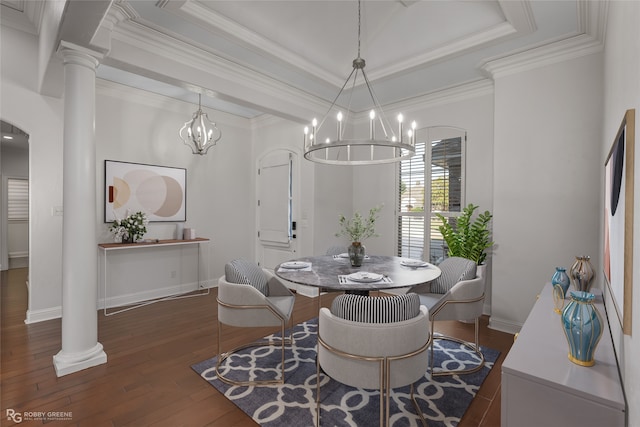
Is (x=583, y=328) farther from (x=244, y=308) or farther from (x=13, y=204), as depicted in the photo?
(x=13, y=204)

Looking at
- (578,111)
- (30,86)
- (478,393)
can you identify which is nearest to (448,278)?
(478,393)

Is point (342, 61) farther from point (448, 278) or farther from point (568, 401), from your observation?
→ point (568, 401)

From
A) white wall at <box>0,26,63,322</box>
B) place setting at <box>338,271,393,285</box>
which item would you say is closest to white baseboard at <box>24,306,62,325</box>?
white wall at <box>0,26,63,322</box>

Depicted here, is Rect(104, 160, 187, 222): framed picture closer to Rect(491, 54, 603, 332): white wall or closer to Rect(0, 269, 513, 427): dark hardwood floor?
Rect(0, 269, 513, 427): dark hardwood floor

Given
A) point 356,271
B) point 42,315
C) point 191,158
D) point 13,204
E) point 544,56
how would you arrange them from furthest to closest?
point 13,204 < point 191,158 < point 42,315 < point 544,56 < point 356,271

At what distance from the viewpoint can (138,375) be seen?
2.50 metres

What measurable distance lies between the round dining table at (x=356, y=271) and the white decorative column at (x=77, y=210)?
5.38 ft

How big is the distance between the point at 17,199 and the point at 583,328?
10.0 m

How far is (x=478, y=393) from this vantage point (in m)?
2.29

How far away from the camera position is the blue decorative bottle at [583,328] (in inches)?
53.3

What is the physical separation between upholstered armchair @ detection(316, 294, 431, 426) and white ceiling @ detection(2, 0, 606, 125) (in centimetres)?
248

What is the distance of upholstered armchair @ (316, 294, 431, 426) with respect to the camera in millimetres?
1689

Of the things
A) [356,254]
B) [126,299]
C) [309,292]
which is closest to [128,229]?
[126,299]

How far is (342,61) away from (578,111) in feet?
8.33
